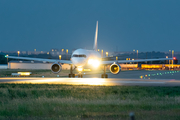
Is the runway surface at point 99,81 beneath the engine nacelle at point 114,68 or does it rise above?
beneath

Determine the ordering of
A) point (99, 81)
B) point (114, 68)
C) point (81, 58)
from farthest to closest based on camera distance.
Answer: point (114, 68) → point (81, 58) → point (99, 81)

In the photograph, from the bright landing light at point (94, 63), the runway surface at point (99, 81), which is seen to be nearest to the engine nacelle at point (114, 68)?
the runway surface at point (99, 81)

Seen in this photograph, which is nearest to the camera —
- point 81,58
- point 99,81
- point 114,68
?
point 99,81

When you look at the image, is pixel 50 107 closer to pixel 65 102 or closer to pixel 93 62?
pixel 65 102

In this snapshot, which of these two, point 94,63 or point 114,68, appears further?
point 94,63

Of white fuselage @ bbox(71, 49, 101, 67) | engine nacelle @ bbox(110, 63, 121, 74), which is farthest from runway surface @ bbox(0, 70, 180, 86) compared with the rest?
white fuselage @ bbox(71, 49, 101, 67)

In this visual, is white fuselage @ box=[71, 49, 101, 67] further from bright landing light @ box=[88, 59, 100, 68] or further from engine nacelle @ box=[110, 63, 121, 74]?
engine nacelle @ box=[110, 63, 121, 74]

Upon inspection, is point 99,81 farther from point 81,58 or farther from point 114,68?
point 81,58

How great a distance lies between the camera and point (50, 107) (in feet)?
48.1

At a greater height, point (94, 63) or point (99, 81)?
point (94, 63)

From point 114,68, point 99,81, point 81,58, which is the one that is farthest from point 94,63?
point 99,81

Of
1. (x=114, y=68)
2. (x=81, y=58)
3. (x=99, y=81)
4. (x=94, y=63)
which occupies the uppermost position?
(x=81, y=58)

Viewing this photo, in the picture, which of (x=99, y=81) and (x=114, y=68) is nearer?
(x=99, y=81)

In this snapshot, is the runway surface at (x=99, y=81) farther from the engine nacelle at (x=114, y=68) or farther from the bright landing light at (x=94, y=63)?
the bright landing light at (x=94, y=63)
